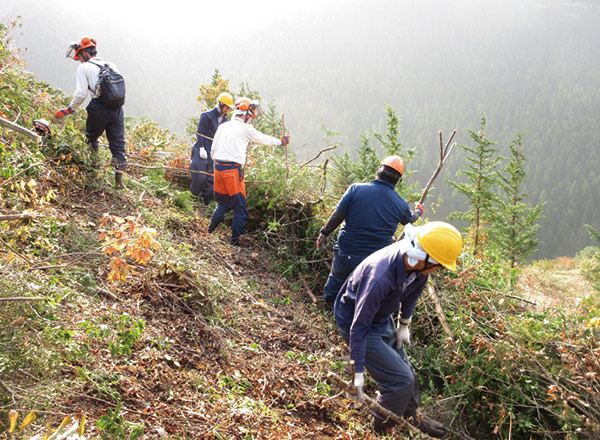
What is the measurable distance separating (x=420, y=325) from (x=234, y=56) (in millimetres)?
158976

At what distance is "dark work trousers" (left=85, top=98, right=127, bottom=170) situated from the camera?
5.61 m

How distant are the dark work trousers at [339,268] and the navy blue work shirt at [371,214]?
78mm

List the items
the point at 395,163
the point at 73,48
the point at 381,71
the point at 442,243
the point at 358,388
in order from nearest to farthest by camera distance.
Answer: the point at 442,243 → the point at 358,388 → the point at 395,163 → the point at 73,48 → the point at 381,71

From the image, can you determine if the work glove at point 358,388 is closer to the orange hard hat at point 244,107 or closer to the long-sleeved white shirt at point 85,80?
the orange hard hat at point 244,107

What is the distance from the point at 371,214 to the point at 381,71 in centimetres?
17352

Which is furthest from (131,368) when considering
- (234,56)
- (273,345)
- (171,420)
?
(234,56)

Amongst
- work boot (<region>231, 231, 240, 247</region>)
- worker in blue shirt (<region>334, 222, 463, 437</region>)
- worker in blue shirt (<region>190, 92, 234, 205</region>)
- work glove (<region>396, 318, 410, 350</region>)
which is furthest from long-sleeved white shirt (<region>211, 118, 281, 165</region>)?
work glove (<region>396, 318, 410, 350</region>)

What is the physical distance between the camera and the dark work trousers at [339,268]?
4.61 metres

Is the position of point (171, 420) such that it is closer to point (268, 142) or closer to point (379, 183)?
point (379, 183)

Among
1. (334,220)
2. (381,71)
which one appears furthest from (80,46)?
(381,71)

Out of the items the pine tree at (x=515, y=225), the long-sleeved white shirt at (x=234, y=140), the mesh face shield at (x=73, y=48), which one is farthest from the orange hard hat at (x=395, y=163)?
the pine tree at (x=515, y=225)

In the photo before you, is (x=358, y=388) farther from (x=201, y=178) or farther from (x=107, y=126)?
(x=201, y=178)

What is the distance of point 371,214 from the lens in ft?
14.5

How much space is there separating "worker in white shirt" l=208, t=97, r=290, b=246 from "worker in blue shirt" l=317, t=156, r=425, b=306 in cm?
177
